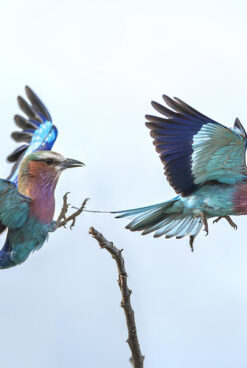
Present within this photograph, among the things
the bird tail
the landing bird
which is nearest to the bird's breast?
the landing bird

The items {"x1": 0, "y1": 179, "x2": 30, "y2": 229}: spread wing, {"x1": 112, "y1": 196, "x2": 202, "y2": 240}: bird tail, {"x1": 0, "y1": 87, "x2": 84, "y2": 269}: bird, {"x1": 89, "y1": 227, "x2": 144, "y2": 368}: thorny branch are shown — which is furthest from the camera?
{"x1": 112, "y1": 196, "x2": 202, "y2": 240}: bird tail

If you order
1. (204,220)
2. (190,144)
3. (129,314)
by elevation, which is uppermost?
(190,144)

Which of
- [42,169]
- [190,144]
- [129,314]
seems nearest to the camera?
[129,314]

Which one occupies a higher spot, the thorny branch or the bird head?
the bird head

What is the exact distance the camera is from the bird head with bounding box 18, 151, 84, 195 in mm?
4793

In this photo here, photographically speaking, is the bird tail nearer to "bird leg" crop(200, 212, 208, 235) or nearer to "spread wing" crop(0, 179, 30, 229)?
"bird leg" crop(200, 212, 208, 235)

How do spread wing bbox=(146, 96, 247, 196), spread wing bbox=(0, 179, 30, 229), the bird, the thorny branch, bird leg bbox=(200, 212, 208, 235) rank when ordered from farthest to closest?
1. bird leg bbox=(200, 212, 208, 235)
2. spread wing bbox=(146, 96, 247, 196)
3. the bird
4. spread wing bbox=(0, 179, 30, 229)
5. the thorny branch

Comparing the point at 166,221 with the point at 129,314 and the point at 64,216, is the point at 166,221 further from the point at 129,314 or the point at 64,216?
the point at 129,314

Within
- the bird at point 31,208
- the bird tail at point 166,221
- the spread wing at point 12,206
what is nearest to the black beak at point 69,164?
the bird at point 31,208

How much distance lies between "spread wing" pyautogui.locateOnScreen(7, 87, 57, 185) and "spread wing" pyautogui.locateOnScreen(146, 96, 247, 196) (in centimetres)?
89

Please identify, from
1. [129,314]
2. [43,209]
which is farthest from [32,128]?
[129,314]

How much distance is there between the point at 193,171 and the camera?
5734 millimetres

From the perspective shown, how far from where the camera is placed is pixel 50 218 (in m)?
4.78

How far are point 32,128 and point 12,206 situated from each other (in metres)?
1.75
